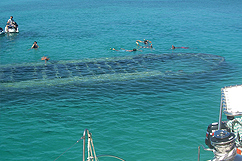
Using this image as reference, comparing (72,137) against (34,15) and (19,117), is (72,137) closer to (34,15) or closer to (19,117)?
(19,117)

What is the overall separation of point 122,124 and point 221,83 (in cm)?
1157

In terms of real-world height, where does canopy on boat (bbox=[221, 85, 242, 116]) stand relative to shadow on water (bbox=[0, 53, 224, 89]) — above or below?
below

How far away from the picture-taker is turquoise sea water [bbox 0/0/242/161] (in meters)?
16.8

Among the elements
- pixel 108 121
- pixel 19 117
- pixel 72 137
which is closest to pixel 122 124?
pixel 108 121

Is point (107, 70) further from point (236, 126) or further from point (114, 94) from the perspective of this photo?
point (236, 126)

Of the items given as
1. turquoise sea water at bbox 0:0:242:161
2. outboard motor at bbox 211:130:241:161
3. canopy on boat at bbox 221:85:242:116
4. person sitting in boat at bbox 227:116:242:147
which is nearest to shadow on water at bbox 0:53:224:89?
turquoise sea water at bbox 0:0:242:161

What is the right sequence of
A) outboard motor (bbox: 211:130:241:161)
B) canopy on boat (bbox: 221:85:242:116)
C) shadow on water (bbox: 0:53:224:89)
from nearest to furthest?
outboard motor (bbox: 211:130:241:161) < canopy on boat (bbox: 221:85:242:116) < shadow on water (bbox: 0:53:224:89)

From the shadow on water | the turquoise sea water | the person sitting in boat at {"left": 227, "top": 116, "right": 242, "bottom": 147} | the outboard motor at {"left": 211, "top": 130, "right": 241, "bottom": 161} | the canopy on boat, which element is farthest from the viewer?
the shadow on water

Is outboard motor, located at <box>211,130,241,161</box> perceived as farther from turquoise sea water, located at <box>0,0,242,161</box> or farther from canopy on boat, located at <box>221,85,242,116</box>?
turquoise sea water, located at <box>0,0,242,161</box>

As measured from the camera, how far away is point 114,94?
76.8 feet

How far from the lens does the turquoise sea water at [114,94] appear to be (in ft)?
55.2

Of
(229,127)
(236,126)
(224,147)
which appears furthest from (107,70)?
(224,147)

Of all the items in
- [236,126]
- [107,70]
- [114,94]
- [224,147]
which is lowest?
[224,147]

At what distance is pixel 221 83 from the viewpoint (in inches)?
1009
